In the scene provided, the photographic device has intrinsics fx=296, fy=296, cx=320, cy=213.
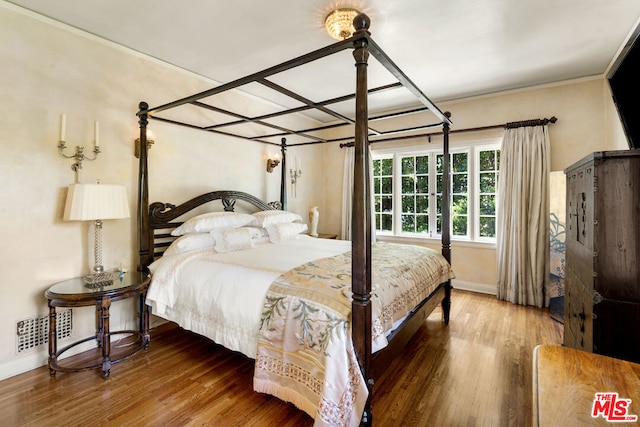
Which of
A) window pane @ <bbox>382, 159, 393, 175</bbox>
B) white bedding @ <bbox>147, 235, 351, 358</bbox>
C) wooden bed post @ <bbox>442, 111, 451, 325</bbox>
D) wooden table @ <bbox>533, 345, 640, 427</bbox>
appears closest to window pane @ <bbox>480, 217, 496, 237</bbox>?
wooden bed post @ <bbox>442, 111, 451, 325</bbox>

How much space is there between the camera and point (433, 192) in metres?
4.52

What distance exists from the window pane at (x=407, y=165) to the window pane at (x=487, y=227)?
126 cm

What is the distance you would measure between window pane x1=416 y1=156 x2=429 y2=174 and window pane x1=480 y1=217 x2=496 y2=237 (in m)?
1.08

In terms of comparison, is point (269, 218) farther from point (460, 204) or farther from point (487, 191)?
point (487, 191)

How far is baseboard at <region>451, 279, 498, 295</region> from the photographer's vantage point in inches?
161

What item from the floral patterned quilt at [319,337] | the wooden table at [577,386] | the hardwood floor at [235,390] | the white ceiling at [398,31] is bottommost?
the hardwood floor at [235,390]

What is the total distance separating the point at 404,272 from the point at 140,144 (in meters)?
2.58

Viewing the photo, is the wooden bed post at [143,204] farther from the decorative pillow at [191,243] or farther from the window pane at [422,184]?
the window pane at [422,184]

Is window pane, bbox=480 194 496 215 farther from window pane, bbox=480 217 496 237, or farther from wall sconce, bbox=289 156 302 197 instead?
wall sconce, bbox=289 156 302 197

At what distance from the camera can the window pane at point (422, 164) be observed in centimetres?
458

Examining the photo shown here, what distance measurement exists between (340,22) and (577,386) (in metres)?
2.47

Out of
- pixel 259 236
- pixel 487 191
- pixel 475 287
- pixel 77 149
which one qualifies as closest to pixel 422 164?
pixel 487 191

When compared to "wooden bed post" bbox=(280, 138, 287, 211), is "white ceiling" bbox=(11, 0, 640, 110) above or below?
above

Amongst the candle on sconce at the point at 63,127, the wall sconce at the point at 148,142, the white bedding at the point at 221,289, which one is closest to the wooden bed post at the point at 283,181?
the white bedding at the point at 221,289
